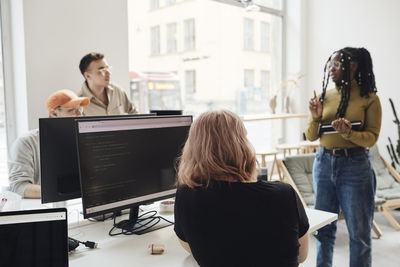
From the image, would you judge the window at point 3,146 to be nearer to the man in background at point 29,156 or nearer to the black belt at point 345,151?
the man in background at point 29,156

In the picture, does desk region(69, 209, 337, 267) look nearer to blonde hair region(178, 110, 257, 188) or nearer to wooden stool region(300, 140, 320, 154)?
blonde hair region(178, 110, 257, 188)

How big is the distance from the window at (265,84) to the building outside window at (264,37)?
1.14 ft

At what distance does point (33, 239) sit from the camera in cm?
106

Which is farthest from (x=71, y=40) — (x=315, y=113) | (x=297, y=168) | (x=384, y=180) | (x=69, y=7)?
(x=384, y=180)

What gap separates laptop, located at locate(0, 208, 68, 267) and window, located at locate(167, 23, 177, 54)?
3794 millimetres

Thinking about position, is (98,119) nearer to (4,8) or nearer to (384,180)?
(4,8)

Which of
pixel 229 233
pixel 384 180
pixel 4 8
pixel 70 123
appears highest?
pixel 4 8

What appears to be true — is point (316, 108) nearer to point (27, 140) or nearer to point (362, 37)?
point (27, 140)

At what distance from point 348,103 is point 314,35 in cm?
354

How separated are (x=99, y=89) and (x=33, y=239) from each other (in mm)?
2316

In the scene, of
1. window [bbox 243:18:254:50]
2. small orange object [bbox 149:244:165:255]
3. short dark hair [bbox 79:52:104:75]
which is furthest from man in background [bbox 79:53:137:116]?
window [bbox 243:18:254:50]

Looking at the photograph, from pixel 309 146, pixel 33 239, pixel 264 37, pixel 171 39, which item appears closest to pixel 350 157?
pixel 33 239

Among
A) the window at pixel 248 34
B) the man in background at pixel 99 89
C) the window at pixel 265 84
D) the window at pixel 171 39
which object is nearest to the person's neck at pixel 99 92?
the man in background at pixel 99 89

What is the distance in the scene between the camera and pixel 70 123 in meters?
1.64
